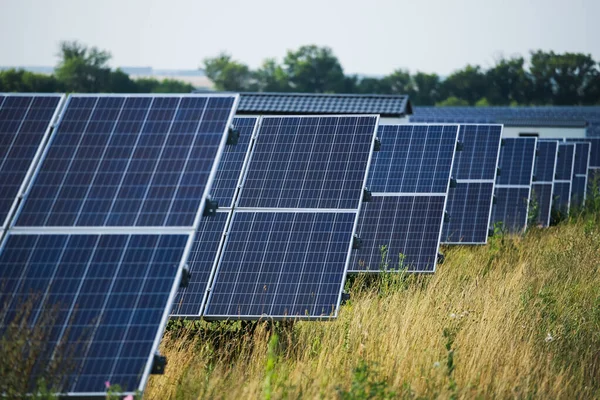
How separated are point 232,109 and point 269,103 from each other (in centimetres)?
3306

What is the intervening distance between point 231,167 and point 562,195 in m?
19.7

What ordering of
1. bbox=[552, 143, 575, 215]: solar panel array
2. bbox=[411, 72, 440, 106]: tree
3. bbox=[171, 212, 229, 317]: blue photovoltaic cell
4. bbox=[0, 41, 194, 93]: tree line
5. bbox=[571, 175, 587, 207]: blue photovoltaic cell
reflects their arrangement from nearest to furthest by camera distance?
bbox=[171, 212, 229, 317]: blue photovoltaic cell → bbox=[552, 143, 575, 215]: solar panel array → bbox=[571, 175, 587, 207]: blue photovoltaic cell → bbox=[0, 41, 194, 93]: tree line → bbox=[411, 72, 440, 106]: tree

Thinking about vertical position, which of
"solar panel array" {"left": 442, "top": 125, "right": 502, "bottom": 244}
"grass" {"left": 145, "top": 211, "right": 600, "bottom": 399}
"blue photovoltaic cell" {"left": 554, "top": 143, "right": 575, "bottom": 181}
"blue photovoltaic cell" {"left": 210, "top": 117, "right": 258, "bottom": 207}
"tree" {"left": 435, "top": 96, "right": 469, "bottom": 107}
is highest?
"tree" {"left": 435, "top": 96, "right": 469, "bottom": 107}

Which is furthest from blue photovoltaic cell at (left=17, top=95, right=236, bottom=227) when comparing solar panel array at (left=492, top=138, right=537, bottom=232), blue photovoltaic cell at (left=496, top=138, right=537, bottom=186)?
blue photovoltaic cell at (left=496, top=138, right=537, bottom=186)

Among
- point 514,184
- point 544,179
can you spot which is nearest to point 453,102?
point 544,179

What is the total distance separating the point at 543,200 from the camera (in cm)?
2623

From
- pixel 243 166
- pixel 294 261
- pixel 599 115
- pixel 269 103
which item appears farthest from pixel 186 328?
pixel 599 115

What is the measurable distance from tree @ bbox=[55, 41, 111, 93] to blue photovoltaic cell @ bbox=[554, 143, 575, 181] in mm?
92234

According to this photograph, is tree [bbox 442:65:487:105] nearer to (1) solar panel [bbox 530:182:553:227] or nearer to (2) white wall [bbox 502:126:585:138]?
(2) white wall [bbox 502:126:585:138]

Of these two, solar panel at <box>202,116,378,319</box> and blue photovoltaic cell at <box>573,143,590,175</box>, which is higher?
blue photovoltaic cell at <box>573,143,590,175</box>

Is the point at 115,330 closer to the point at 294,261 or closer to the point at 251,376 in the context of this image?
the point at 251,376

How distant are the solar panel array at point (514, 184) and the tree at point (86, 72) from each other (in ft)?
319

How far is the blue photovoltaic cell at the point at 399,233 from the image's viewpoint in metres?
14.6

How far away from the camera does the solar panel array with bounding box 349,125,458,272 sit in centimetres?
1472
